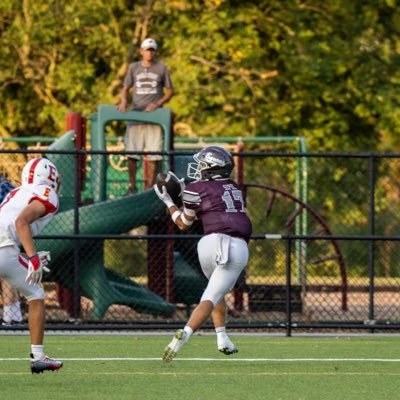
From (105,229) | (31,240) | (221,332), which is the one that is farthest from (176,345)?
(105,229)

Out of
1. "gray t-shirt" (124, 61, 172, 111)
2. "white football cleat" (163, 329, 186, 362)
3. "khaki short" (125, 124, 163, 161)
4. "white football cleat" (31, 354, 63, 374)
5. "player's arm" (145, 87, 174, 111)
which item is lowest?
"white football cleat" (31, 354, 63, 374)

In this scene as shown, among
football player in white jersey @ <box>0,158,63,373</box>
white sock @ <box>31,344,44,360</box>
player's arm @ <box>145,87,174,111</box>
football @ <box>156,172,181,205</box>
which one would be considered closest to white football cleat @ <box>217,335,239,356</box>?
football @ <box>156,172,181,205</box>

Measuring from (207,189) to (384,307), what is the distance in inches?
317

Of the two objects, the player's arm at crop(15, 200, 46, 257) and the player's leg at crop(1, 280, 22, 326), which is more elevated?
the player's arm at crop(15, 200, 46, 257)

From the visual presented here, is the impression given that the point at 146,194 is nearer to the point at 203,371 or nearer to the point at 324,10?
the point at 203,371

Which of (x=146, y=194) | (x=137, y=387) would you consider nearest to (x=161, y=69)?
(x=146, y=194)

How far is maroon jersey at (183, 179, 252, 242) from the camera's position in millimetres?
11406

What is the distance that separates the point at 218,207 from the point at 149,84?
20.3 ft

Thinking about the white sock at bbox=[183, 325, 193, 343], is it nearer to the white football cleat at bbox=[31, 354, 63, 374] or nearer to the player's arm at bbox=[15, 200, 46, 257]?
the white football cleat at bbox=[31, 354, 63, 374]

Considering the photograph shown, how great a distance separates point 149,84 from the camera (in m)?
17.4

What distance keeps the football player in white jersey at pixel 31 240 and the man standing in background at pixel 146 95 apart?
6.21m

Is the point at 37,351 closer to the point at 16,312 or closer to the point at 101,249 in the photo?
the point at 16,312

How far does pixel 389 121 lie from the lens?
27.0m

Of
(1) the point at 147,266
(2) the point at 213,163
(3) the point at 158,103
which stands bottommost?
(1) the point at 147,266
